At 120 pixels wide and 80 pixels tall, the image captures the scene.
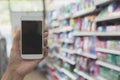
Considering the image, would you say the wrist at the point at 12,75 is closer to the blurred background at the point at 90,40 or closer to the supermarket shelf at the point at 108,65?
the blurred background at the point at 90,40

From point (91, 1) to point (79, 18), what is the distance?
0.76m

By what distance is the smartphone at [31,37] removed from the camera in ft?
4.81

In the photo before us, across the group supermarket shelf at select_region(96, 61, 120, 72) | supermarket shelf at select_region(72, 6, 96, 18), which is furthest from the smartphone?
supermarket shelf at select_region(72, 6, 96, 18)

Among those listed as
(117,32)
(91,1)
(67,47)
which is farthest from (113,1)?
(67,47)

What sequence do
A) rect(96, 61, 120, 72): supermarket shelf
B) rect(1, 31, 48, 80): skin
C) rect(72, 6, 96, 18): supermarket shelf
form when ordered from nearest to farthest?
rect(1, 31, 48, 80): skin → rect(96, 61, 120, 72): supermarket shelf → rect(72, 6, 96, 18): supermarket shelf

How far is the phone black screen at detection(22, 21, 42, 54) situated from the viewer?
1.49m

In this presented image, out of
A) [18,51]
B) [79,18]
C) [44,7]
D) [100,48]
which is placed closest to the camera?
[18,51]

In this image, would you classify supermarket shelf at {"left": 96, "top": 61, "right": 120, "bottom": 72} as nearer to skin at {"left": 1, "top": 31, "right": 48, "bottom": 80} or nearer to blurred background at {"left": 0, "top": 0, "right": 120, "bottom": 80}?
blurred background at {"left": 0, "top": 0, "right": 120, "bottom": 80}

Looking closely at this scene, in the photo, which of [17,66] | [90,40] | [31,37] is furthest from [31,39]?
[90,40]

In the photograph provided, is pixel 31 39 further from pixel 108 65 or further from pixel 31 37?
A: pixel 108 65

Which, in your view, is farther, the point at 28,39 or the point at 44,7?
the point at 44,7

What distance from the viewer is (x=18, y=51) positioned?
1.48 m

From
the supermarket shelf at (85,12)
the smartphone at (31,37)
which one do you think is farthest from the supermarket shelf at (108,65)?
the smartphone at (31,37)

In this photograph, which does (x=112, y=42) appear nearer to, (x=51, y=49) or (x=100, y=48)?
(x=100, y=48)
